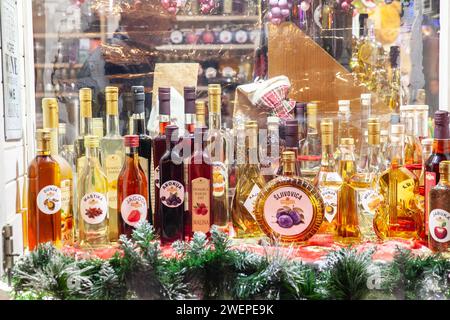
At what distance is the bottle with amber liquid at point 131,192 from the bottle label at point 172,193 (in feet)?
0.20

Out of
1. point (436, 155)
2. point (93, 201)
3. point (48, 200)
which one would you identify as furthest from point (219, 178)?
point (436, 155)

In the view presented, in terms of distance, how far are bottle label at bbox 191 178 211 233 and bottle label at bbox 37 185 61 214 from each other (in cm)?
35

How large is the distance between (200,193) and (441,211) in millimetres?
590

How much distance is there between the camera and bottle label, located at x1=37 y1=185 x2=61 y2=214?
59.4 inches

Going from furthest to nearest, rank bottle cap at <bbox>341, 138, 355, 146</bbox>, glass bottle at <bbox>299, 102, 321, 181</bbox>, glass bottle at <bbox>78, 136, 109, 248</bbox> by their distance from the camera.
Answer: glass bottle at <bbox>299, 102, 321, 181</bbox>
bottle cap at <bbox>341, 138, 355, 146</bbox>
glass bottle at <bbox>78, 136, 109, 248</bbox>

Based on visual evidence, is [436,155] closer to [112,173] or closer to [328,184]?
[328,184]

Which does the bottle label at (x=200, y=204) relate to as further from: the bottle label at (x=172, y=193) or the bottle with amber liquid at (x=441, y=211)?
the bottle with amber liquid at (x=441, y=211)

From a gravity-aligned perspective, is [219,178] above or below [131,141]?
below

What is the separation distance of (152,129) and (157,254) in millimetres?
613

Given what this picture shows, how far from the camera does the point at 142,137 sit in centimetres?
166

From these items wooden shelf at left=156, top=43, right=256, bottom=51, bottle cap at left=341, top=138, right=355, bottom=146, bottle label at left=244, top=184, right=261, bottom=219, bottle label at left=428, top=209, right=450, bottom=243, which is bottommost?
bottle label at left=428, top=209, right=450, bottom=243

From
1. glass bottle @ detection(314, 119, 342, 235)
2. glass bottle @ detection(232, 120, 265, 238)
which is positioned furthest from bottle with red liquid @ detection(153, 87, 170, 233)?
glass bottle @ detection(314, 119, 342, 235)

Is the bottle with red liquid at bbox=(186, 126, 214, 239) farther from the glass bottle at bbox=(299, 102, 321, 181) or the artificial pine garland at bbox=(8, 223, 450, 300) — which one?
the glass bottle at bbox=(299, 102, 321, 181)
